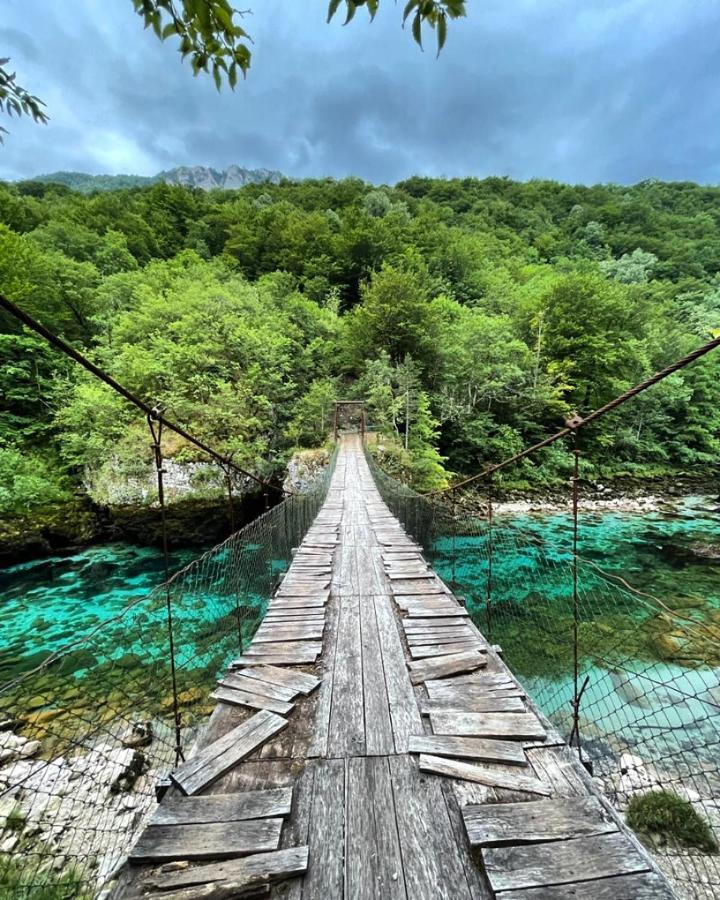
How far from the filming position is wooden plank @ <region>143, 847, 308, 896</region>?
67 centimetres

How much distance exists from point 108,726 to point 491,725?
12.4 feet

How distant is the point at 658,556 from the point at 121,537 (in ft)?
32.8

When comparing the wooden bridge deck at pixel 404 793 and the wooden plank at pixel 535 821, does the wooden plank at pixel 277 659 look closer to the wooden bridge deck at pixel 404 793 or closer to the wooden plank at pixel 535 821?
the wooden bridge deck at pixel 404 793

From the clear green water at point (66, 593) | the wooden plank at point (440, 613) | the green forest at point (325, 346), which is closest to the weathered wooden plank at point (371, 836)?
the wooden plank at point (440, 613)

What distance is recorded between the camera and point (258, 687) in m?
1.30

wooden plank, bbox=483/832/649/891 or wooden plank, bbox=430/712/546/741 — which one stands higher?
wooden plank, bbox=483/832/649/891

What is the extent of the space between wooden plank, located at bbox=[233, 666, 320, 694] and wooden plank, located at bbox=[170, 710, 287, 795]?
0.48 ft

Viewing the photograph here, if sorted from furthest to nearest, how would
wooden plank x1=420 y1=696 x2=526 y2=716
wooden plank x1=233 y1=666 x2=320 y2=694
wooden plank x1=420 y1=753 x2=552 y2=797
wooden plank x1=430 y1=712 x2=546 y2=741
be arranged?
wooden plank x1=233 y1=666 x2=320 y2=694 < wooden plank x1=420 y1=696 x2=526 y2=716 < wooden plank x1=430 y1=712 x2=546 y2=741 < wooden plank x1=420 y1=753 x2=552 y2=797

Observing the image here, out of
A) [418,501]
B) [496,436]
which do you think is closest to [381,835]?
[418,501]

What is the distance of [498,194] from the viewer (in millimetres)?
32812

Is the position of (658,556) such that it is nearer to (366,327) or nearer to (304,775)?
(304,775)

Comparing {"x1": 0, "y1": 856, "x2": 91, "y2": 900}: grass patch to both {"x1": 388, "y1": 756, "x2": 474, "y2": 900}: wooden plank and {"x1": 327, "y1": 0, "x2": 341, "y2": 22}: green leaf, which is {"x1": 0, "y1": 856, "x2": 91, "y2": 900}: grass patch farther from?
{"x1": 327, "y1": 0, "x2": 341, "y2": 22}: green leaf

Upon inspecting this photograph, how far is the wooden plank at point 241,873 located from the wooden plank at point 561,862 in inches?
14.5

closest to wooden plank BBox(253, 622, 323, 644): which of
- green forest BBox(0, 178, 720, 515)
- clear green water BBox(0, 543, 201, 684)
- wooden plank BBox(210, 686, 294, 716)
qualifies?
wooden plank BBox(210, 686, 294, 716)
